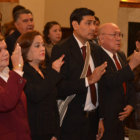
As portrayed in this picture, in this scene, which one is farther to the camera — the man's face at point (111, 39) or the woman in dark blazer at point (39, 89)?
the man's face at point (111, 39)

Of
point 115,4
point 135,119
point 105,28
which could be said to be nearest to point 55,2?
point 115,4

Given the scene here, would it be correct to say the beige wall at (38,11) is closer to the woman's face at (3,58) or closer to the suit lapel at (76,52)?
the suit lapel at (76,52)

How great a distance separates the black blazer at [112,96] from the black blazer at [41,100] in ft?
2.56

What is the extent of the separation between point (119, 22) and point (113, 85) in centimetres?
397

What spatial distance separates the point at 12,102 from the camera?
A: 251 centimetres

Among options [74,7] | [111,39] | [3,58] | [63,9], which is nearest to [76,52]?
[111,39]

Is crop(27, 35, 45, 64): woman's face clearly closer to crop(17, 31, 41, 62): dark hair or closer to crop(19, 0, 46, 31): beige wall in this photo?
crop(17, 31, 41, 62): dark hair

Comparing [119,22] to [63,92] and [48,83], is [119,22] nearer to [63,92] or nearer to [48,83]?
[63,92]

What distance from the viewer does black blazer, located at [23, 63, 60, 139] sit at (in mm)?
2928

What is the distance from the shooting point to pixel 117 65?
13.0 ft

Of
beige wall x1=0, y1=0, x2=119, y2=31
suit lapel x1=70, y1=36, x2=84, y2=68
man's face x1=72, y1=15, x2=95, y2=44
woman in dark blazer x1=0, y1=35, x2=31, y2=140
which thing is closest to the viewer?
woman in dark blazer x1=0, y1=35, x2=31, y2=140

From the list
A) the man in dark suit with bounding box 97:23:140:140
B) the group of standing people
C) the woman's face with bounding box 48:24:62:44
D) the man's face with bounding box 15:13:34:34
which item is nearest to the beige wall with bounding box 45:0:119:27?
the woman's face with bounding box 48:24:62:44

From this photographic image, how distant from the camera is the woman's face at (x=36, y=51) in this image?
10.3 ft

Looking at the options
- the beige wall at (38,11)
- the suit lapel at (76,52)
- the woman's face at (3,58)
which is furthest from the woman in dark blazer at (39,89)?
the beige wall at (38,11)
